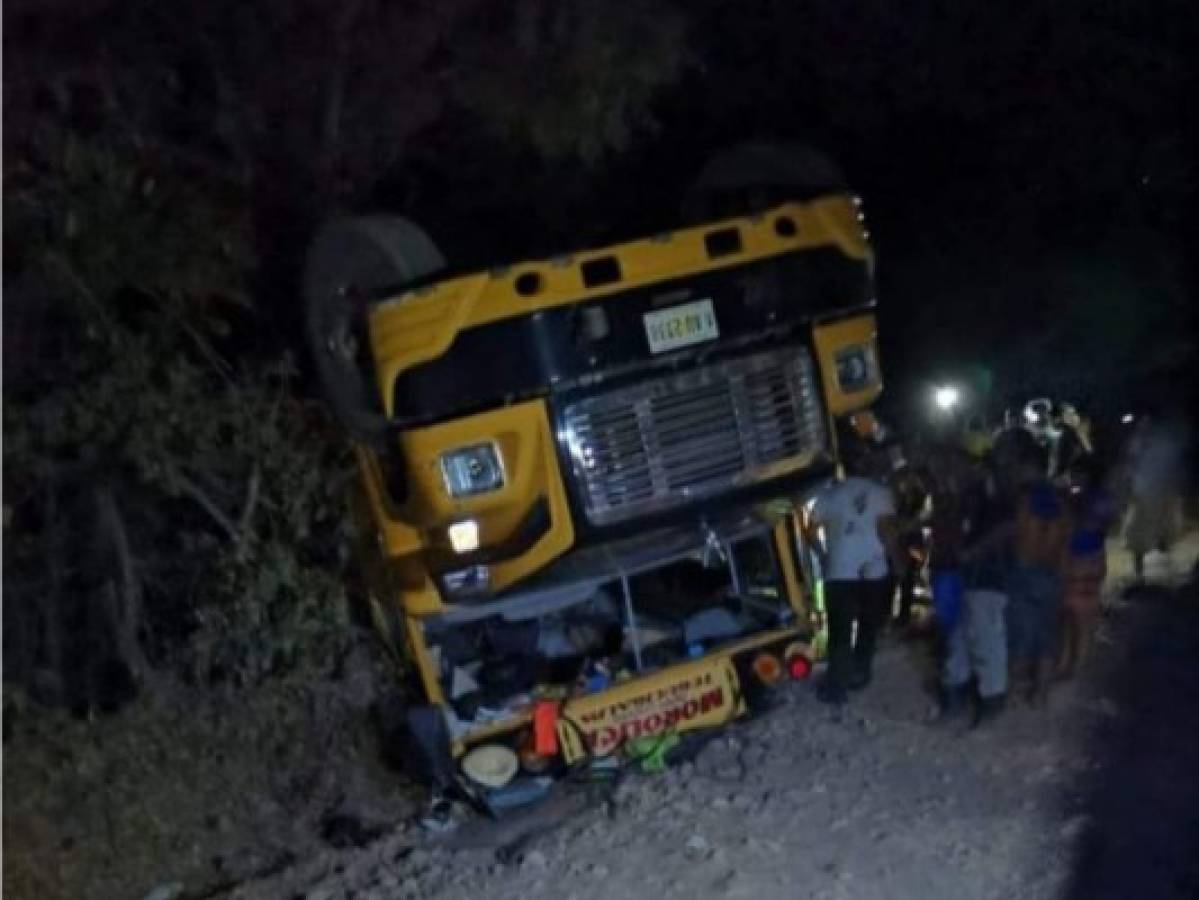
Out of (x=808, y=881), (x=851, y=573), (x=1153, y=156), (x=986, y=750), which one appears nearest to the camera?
(x=808, y=881)

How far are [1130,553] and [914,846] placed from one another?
183 inches

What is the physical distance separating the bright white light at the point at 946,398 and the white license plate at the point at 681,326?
560 cm

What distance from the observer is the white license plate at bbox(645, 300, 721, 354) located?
850 centimetres

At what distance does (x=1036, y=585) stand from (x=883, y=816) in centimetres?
145

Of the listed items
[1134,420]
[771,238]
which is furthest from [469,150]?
[1134,420]

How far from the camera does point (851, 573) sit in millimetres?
9406

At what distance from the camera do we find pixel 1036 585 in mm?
8852

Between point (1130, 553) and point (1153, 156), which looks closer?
point (1130, 553)

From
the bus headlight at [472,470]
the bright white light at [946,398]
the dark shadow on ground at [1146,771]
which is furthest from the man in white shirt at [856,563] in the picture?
the bright white light at [946,398]

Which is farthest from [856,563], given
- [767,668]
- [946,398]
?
[946,398]

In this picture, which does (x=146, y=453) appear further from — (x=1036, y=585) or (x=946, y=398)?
(x=946, y=398)

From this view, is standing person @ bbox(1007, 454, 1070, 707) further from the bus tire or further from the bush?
the bush

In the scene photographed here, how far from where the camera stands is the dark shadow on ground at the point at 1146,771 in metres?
6.95

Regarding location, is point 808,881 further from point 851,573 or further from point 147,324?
point 147,324
